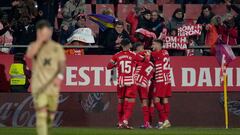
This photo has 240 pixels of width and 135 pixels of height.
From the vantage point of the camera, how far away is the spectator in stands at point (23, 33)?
24359 mm

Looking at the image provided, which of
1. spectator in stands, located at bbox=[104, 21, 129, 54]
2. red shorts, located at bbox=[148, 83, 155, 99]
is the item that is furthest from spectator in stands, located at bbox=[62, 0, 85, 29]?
red shorts, located at bbox=[148, 83, 155, 99]

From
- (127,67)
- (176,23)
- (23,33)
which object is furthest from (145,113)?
(23,33)

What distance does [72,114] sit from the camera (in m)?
23.9

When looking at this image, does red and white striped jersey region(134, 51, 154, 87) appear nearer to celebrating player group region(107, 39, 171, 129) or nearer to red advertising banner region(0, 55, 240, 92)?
celebrating player group region(107, 39, 171, 129)

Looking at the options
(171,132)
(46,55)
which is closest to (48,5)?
(171,132)

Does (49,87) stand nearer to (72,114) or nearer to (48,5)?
(72,114)

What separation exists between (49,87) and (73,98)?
33.8 ft

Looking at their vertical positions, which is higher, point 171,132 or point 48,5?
point 48,5

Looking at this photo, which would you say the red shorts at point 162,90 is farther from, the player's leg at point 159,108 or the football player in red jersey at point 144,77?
the football player in red jersey at point 144,77

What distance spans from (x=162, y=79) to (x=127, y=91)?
1.12 m

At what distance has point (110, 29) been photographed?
24344 mm

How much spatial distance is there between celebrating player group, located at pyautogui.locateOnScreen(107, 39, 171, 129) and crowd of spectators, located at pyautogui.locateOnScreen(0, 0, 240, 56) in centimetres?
129

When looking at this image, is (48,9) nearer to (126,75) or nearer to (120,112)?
(126,75)

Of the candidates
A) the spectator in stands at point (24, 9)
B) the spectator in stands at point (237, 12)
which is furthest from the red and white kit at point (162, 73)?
the spectator in stands at point (24, 9)
